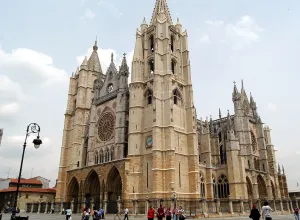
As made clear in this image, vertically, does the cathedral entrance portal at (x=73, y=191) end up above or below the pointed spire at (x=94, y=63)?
below

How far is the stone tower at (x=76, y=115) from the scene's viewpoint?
42775mm

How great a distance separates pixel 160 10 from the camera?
133 feet

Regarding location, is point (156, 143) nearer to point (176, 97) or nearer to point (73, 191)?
point (176, 97)

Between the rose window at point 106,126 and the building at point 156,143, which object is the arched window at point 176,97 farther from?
the rose window at point 106,126

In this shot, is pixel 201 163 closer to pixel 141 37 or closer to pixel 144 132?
pixel 144 132

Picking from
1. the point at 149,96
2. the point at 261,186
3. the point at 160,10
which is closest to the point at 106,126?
the point at 149,96

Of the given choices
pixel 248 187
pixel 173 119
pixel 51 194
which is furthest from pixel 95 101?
pixel 248 187

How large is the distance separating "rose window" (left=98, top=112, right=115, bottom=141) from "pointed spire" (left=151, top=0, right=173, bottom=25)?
51.1 feet

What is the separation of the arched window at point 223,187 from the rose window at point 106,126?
1750 cm

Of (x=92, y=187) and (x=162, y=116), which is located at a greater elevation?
(x=162, y=116)

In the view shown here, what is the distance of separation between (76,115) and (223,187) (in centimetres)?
2572

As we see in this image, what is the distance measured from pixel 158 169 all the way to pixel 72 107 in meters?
24.6

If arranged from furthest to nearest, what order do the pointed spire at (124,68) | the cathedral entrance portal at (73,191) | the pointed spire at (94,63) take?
the pointed spire at (94,63) → the pointed spire at (124,68) → the cathedral entrance portal at (73,191)

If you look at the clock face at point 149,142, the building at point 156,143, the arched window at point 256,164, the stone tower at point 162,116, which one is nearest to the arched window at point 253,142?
the building at point 156,143
